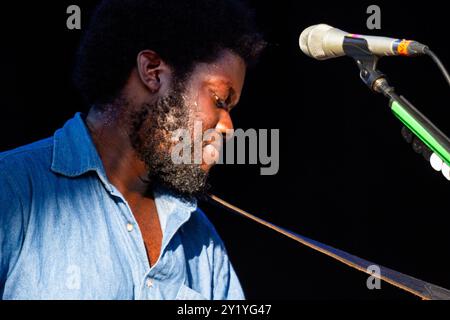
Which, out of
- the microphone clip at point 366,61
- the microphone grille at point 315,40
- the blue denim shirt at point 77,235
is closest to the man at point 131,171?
the blue denim shirt at point 77,235

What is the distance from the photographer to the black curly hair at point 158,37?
238 cm

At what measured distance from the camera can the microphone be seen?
5.46 ft

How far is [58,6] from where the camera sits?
2.76 m

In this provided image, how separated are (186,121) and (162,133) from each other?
91mm

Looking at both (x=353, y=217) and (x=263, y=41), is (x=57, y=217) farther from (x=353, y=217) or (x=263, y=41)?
(x=353, y=217)

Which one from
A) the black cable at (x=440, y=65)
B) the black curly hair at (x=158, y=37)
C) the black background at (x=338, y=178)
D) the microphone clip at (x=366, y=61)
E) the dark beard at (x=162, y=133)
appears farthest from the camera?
the black background at (x=338, y=178)

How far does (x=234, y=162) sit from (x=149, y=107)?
1015 mm

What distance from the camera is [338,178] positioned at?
3424 millimetres

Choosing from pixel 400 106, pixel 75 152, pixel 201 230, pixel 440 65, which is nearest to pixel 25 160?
pixel 75 152

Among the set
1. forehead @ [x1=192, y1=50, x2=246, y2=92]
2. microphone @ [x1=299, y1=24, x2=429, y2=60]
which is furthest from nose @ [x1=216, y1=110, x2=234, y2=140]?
microphone @ [x1=299, y1=24, x2=429, y2=60]

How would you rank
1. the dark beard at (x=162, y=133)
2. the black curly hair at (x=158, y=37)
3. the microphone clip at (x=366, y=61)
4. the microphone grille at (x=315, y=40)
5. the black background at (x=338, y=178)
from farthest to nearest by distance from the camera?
the black background at (x=338, y=178), the black curly hair at (x=158, y=37), the dark beard at (x=162, y=133), the microphone grille at (x=315, y=40), the microphone clip at (x=366, y=61)

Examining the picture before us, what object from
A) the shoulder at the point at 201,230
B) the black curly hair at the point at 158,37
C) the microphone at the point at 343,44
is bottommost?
the shoulder at the point at 201,230

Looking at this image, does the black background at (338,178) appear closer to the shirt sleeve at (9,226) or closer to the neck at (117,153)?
the neck at (117,153)
